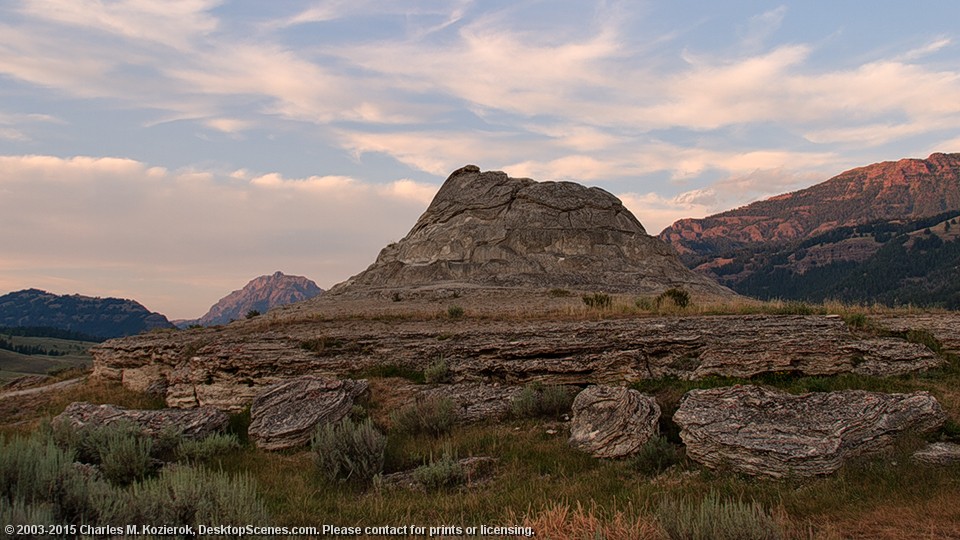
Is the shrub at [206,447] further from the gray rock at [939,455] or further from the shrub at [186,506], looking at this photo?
the gray rock at [939,455]

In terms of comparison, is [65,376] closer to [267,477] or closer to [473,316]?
[473,316]

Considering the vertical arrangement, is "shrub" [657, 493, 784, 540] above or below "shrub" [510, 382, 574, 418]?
above

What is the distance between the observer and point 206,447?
12.4 m

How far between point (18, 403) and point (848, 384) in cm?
3040

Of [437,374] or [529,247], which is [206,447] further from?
[529,247]

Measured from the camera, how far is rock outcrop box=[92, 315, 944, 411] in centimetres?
1363

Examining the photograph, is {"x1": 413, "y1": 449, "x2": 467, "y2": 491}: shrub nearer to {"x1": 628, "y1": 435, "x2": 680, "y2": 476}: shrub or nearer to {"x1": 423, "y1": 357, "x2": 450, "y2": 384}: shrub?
{"x1": 628, "y1": 435, "x2": 680, "y2": 476}: shrub

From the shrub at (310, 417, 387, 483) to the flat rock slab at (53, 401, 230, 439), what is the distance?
444 cm

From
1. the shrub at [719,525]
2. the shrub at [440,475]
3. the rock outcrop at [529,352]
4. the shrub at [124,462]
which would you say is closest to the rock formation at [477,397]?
the rock outcrop at [529,352]

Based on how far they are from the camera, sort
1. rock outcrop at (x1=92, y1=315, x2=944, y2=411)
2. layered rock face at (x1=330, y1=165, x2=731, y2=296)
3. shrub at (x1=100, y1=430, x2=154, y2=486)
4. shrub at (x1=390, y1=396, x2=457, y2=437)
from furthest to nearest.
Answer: layered rock face at (x1=330, y1=165, x2=731, y2=296)
rock outcrop at (x1=92, y1=315, x2=944, y2=411)
shrub at (x1=390, y1=396, x2=457, y2=437)
shrub at (x1=100, y1=430, x2=154, y2=486)

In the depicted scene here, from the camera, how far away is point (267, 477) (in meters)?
11.0

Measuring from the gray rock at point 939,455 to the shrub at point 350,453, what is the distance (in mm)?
10170

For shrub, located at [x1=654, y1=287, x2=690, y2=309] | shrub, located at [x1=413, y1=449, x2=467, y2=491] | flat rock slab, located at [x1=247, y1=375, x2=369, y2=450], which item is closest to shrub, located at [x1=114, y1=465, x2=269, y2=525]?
shrub, located at [x1=413, y1=449, x2=467, y2=491]

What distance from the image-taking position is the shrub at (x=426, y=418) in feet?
43.7
